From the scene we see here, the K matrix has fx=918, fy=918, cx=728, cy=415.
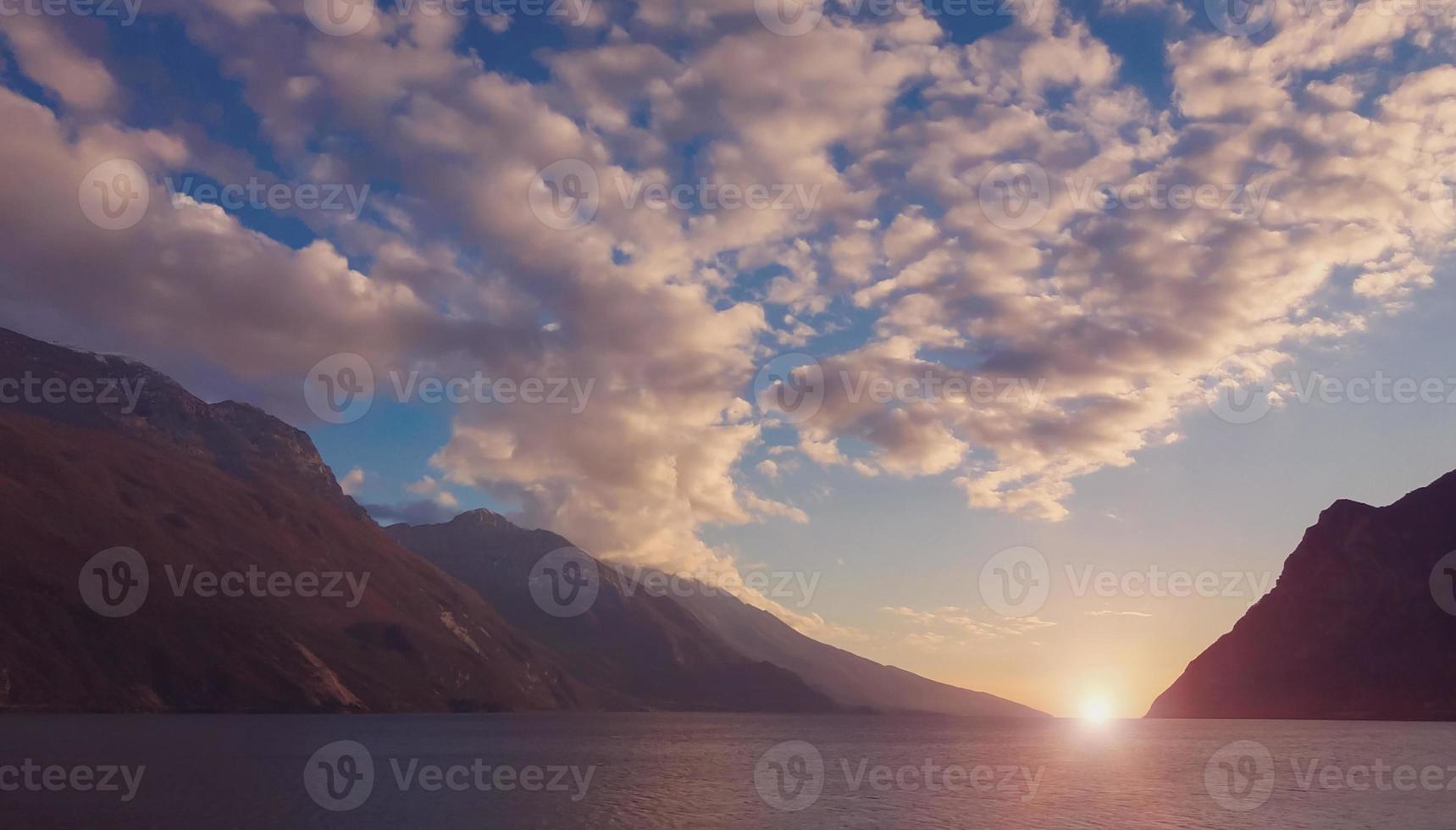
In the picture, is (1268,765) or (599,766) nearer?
(599,766)

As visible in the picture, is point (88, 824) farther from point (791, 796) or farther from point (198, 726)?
point (198, 726)

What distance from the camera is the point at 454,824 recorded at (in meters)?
65.9

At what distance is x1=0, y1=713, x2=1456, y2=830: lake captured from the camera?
228ft

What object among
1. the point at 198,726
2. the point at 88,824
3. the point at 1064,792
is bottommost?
the point at 198,726

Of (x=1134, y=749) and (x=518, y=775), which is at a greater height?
(x=1134, y=749)

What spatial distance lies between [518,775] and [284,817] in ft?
133

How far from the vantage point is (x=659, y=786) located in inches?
3819

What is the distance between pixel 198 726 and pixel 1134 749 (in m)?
186

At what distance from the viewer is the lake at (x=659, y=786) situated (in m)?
69.4

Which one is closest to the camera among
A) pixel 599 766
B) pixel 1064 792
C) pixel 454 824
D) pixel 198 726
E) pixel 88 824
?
pixel 88 824

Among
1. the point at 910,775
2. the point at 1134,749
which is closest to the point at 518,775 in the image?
the point at 910,775

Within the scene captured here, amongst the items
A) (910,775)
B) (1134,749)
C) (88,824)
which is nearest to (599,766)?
(910,775)

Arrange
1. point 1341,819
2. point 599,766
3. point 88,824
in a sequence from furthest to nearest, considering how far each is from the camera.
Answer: point 599,766 < point 1341,819 < point 88,824

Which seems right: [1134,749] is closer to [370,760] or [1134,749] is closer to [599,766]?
[599,766]
